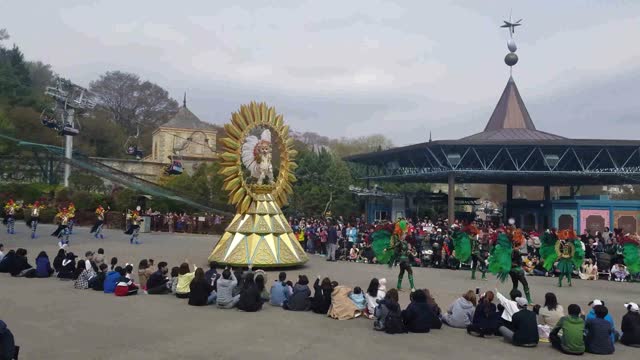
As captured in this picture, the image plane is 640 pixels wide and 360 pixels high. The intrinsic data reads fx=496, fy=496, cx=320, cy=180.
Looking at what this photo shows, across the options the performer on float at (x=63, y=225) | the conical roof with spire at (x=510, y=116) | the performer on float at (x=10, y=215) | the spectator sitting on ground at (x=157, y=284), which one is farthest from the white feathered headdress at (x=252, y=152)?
the conical roof with spire at (x=510, y=116)

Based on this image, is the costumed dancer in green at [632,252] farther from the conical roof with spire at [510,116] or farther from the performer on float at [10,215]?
the performer on float at [10,215]

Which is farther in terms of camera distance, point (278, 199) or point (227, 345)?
point (278, 199)

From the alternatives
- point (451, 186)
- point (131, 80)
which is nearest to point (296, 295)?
point (451, 186)

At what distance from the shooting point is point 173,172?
39.7 meters

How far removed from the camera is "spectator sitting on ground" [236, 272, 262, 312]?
11.4 metres

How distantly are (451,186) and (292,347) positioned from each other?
29008 mm

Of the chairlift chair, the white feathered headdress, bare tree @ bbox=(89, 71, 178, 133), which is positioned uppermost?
bare tree @ bbox=(89, 71, 178, 133)

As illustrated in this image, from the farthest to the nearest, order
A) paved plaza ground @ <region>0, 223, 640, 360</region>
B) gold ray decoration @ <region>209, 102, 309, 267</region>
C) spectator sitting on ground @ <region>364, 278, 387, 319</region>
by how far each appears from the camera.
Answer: gold ray decoration @ <region>209, 102, 309, 267</region> → spectator sitting on ground @ <region>364, 278, 387, 319</region> → paved plaza ground @ <region>0, 223, 640, 360</region>

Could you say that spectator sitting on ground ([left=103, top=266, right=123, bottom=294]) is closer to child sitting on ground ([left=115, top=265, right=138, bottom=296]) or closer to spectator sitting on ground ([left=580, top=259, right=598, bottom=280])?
child sitting on ground ([left=115, top=265, right=138, bottom=296])

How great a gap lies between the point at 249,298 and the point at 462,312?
15.4 ft

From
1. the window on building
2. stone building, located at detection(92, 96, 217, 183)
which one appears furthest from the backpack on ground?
stone building, located at detection(92, 96, 217, 183)

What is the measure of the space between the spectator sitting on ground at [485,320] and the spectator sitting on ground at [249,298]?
15.4 ft

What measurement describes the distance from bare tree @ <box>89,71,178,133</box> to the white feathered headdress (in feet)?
184

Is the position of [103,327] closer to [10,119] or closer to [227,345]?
[227,345]
